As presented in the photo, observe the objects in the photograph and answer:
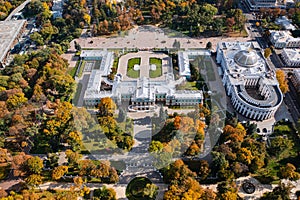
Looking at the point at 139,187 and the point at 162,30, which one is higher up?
the point at 162,30

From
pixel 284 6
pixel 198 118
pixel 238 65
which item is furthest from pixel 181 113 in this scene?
pixel 284 6

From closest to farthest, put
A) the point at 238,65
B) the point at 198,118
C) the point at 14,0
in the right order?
the point at 198,118, the point at 238,65, the point at 14,0

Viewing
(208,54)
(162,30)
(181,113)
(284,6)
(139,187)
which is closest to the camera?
(139,187)

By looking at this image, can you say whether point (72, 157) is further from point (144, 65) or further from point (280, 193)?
point (280, 193)

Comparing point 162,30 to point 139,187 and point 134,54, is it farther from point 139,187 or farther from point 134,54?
point 139,187

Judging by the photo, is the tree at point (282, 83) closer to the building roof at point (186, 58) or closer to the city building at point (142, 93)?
the city building at point (142, 93)

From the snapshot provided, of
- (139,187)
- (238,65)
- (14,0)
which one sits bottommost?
(139,187)

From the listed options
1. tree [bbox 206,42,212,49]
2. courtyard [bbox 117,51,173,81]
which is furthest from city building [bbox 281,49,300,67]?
courtyard [bbox 117,51,173,81]

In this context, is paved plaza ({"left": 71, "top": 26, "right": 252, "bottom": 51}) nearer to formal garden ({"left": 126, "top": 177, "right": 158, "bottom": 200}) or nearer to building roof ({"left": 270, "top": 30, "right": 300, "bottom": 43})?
building roof ({"left": 270, "top": 30, "right": 300, "bottom": 43})
